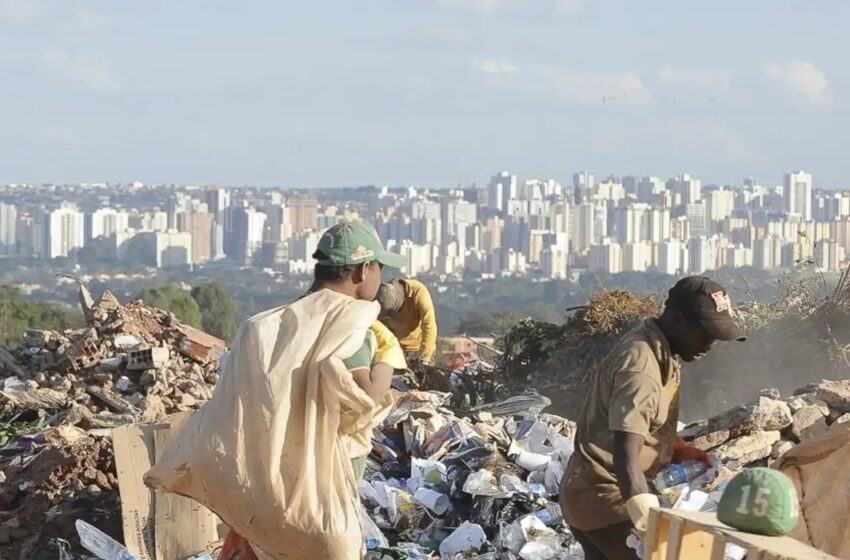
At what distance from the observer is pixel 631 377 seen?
4273 mm

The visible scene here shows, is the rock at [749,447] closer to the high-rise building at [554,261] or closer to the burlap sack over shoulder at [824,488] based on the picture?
the burlap sack over shoulder at [824,488]

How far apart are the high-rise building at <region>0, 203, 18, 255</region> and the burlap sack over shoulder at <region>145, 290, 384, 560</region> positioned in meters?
99.9

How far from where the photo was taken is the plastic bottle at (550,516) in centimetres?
754

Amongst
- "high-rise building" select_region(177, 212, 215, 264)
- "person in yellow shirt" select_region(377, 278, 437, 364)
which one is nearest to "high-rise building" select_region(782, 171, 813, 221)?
"high-rise building" select_region(177, 212, 215, 264)

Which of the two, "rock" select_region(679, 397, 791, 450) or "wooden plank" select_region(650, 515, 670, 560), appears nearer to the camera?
"wooden plank" select_region(650, 515, 670, 560)

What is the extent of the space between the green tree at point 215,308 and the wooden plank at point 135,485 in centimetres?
3165

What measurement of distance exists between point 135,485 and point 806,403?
13.3 ft

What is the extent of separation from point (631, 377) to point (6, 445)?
6.40 meters

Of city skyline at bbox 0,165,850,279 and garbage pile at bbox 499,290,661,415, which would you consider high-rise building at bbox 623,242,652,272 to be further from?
garbage pile at bbox 499,290,661,415

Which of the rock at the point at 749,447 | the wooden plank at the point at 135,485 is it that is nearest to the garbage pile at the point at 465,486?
the rock at the point at 749,447

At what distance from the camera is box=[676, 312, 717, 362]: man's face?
14.2 feet

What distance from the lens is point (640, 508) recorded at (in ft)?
13.4

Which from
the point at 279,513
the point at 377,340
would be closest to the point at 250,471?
the point at 279,513

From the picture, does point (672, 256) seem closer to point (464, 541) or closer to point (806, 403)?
point (806, 403)
